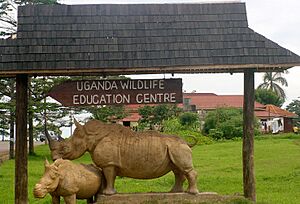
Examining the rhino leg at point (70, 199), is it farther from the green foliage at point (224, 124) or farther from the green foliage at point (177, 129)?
the green foliage at point (224, 124)

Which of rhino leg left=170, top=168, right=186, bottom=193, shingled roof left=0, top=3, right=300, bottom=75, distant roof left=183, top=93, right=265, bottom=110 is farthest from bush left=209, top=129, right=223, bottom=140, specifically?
rhino leg left=170, top=168, right=186, bottom=193

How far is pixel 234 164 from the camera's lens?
62.0 ft

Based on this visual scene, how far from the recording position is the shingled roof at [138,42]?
8.27m

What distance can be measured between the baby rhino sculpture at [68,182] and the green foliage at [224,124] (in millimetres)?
26014

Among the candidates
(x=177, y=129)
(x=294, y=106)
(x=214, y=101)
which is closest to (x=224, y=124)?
(x=177, y=129)

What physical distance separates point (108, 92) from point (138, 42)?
0.96 meters

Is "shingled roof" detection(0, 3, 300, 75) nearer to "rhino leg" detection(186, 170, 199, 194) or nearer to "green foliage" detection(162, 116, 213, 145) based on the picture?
"rhino leg" detection(186, 170, 199, 194)

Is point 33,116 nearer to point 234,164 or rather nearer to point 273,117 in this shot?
point 234,164

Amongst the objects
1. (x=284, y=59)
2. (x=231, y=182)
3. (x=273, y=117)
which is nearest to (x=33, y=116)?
(x=231, y=182)

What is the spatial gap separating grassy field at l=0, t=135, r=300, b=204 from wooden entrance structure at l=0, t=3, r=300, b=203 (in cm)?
288

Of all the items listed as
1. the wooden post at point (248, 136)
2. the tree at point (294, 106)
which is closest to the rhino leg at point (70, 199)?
the wooden post at point (248, 136)

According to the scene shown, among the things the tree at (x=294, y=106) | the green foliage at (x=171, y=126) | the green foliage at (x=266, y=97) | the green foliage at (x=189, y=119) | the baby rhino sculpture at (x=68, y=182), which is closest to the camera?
the baby rhino sculpture at (x=68, y=182)

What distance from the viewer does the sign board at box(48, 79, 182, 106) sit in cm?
862

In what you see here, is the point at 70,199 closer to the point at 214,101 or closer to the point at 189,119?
the point at 189,119
